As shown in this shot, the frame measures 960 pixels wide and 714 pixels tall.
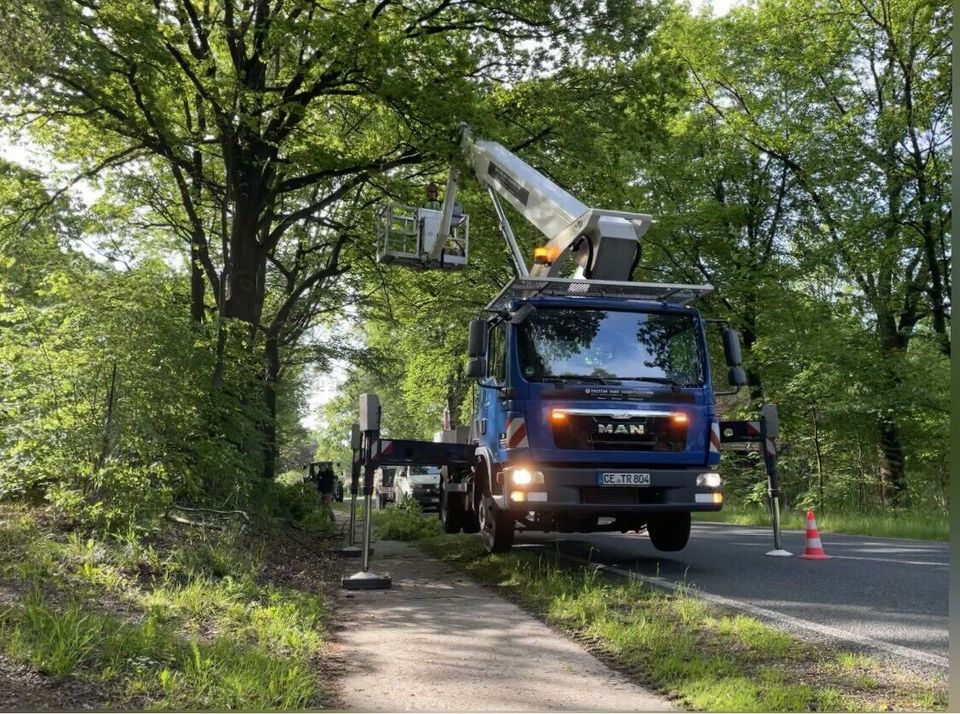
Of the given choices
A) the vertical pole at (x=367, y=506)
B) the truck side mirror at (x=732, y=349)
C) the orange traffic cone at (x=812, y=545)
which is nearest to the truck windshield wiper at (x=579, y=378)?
the truck side mirror at (x=732, y=349)

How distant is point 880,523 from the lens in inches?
586

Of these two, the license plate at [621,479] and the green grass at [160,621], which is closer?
the green grass at [160,621]

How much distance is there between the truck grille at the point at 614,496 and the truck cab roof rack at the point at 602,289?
226 cm

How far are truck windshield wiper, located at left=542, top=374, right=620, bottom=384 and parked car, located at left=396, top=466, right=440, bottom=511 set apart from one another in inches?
753

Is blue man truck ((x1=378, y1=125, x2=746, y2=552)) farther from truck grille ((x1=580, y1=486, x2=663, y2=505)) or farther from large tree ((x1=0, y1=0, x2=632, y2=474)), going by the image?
large tree ((x1=0, y1=0, x2=632, y2=474))

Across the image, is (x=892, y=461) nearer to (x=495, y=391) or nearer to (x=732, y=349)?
(x=732, y=349)

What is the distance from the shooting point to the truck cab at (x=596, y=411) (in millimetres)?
8617

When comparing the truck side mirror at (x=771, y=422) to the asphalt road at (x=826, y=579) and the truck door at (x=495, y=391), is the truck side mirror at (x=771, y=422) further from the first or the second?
the truck door at (x=495, y=391)

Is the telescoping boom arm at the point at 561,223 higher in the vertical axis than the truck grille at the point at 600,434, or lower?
higher

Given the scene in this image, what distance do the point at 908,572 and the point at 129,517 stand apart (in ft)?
27.0

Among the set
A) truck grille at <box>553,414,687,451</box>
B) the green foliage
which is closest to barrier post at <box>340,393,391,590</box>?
truck grille at <box>553,414,687,451</box>

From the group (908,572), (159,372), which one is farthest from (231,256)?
(908,572)

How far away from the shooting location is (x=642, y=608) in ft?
22.1

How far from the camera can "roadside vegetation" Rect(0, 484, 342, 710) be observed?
423 centimetres
